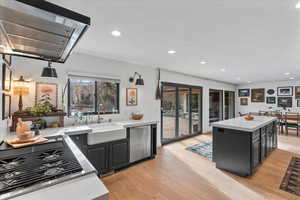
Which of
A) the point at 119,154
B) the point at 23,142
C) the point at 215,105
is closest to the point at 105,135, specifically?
the point at 119,154

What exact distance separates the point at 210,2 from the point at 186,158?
3229 millimetres

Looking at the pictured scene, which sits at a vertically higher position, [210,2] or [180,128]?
[210,2]

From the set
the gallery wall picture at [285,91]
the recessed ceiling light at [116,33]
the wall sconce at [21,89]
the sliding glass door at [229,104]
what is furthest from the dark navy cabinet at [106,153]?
the gallery wall picture at [285,91]

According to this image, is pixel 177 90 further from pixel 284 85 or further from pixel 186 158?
pixel 284 85

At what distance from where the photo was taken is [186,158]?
11.5ft

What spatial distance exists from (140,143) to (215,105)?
5.33m

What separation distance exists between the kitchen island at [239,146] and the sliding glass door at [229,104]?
4.98m

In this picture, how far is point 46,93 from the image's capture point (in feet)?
8.52

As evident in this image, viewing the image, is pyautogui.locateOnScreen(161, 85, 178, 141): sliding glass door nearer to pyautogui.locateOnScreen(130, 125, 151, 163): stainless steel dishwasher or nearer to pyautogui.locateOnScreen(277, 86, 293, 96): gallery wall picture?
pyautogui.locateOnScreen(130, 125, 151, 163): stainless steel dishwasher

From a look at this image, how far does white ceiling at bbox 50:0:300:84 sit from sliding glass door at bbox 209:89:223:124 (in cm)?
374

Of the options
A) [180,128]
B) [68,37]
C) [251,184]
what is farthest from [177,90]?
[68,37]

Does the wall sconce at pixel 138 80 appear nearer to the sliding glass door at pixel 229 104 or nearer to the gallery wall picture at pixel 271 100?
the sliding glass door at pixel 229 104

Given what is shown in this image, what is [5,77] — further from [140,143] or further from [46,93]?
[140,143]

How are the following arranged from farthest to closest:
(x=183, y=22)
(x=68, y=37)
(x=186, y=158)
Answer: (x=186, y=158) → (x=183, y=22) → (x=68, y=37)
